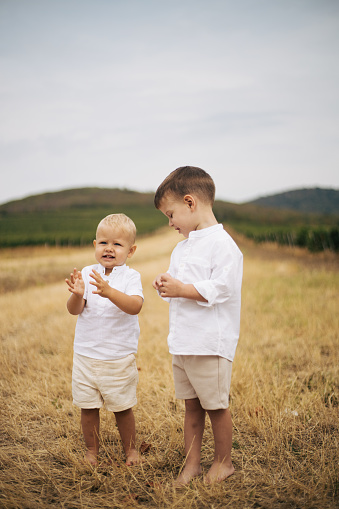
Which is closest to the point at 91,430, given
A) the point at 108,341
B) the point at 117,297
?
the point at 108,341

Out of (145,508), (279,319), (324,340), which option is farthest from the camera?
(279,319)

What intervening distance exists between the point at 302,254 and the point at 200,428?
75.1 feet

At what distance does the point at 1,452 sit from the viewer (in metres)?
2.70

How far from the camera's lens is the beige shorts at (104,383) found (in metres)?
2.63

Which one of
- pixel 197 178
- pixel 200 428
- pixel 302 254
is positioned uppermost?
pixel 197 178

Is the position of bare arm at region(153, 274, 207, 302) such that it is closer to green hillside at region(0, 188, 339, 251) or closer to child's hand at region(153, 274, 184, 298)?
child's hand at region(153, 274, 184, 298)

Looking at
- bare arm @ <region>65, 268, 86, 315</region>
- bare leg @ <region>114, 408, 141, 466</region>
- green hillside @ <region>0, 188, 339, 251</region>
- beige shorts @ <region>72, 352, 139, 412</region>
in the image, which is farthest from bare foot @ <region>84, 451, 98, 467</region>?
green hillside @ <region>0, 188, 339, 251</region>

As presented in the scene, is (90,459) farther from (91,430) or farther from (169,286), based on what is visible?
(169,286)

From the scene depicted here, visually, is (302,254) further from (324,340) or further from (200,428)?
(200,428)

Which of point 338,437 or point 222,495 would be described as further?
point 338,437

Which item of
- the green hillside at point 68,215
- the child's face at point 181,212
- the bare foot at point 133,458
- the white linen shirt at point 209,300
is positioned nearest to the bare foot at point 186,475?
the bare foot at point 133,458

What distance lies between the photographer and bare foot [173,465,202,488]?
241 cm

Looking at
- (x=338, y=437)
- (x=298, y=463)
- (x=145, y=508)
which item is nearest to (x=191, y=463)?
(x=145, y=508)

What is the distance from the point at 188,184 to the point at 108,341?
1157 millimetres
